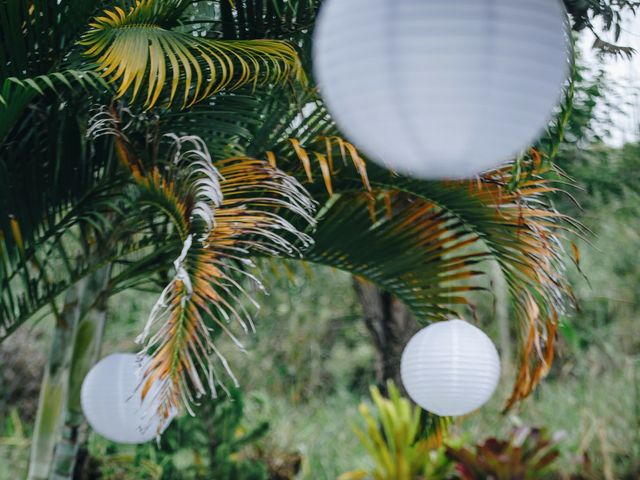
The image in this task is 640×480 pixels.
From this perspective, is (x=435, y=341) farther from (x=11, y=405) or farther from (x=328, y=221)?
(x=11, y=405)

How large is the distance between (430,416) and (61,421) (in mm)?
1686

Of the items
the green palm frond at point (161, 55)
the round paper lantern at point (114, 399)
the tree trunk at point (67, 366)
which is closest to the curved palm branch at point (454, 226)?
the green palm frond at point (161, 55)

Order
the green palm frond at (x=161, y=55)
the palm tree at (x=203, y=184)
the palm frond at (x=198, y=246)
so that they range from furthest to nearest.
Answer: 1. the palm tree at (x=203, y=184)
2. the green palm frond at (x=161, y=55)
3. the palm frond at (x=198, y=246)

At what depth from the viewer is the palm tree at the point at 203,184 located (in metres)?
2.97

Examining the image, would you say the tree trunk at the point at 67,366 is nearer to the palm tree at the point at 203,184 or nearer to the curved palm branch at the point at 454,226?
the palm tree at the point at 203,184

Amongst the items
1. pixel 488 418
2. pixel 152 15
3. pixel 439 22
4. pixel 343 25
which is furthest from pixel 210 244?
pixel 488 418

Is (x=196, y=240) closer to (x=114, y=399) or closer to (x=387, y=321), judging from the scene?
(x=114, y=399)

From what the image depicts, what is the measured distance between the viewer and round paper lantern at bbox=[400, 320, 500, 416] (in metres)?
3.35

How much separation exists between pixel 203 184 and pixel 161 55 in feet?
1.51

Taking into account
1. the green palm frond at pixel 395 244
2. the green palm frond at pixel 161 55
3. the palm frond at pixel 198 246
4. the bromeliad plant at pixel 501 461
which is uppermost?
the green palm frond at pixel 161 55

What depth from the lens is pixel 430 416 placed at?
12.6ft

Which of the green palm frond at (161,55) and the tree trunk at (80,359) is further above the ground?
the green palm frond at (161,55)

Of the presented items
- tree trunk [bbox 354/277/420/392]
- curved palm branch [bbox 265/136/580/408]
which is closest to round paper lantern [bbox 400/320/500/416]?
curved palm branch [bbox 265/136/580/408]

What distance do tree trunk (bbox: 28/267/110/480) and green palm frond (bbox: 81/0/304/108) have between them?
1.09 meters
